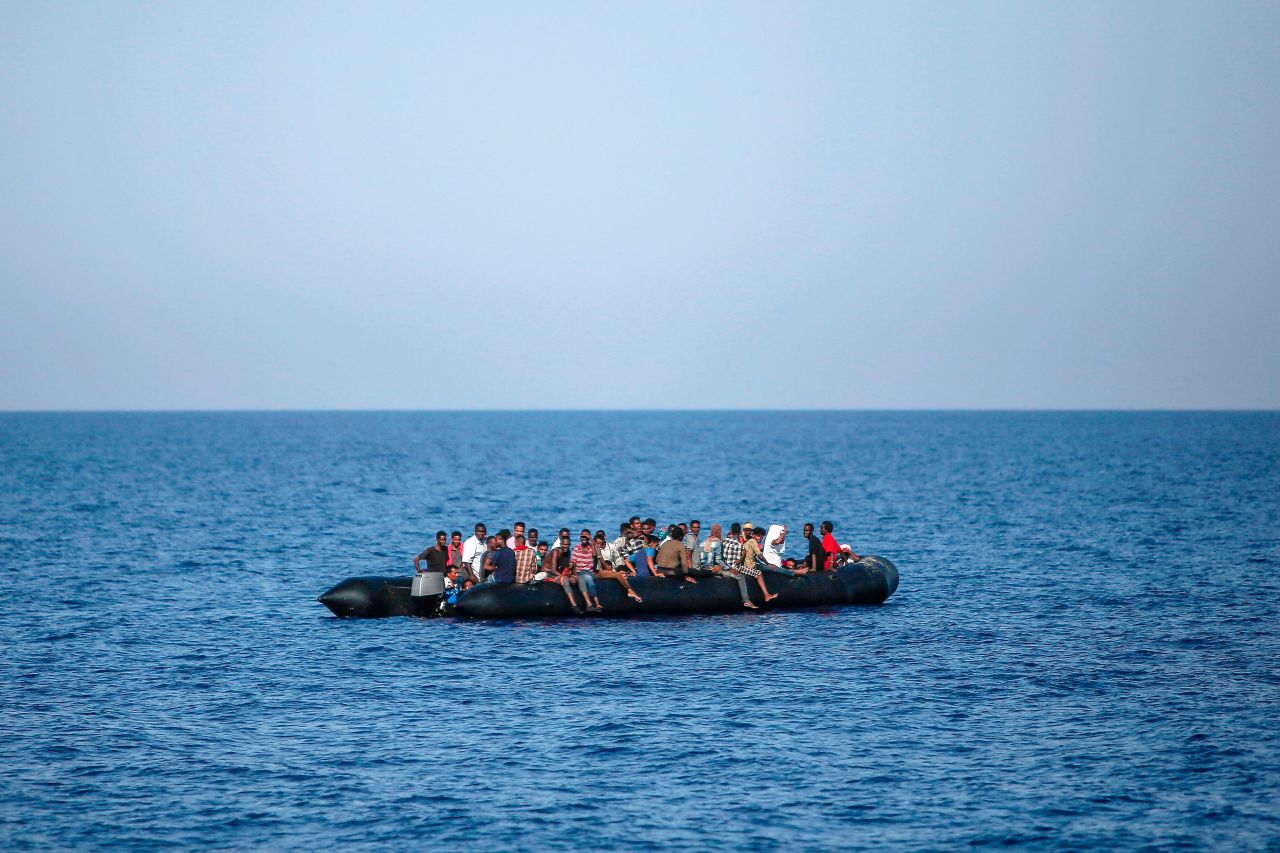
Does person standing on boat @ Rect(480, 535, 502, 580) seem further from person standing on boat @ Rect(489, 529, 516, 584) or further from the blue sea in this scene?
the blue sea

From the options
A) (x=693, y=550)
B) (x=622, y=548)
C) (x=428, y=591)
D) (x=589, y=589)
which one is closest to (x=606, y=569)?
(x=589, y=589)

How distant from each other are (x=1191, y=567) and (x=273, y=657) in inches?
1251

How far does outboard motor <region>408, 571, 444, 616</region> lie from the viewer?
32406mm

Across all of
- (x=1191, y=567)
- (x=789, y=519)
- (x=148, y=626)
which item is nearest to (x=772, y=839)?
(x=148, y=626)

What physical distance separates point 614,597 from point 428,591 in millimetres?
4615

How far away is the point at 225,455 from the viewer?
150500 millimetres

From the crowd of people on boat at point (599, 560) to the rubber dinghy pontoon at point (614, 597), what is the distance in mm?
180

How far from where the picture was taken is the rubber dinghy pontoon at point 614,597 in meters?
32.3

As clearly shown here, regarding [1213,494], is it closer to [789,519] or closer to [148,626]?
[789,519]

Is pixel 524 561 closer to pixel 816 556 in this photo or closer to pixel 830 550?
pixel 816 556

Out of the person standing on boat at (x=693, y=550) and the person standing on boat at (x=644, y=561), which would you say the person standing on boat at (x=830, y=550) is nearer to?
the person standing on boat at (x=693, y=550)

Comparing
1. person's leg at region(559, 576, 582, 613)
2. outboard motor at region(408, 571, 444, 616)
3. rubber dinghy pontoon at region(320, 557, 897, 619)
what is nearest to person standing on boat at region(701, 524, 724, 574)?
rubber dinghy pontoon at region(320, 557, 897, 619)

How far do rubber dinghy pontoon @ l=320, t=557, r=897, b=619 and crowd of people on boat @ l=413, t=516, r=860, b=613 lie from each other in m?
0.18

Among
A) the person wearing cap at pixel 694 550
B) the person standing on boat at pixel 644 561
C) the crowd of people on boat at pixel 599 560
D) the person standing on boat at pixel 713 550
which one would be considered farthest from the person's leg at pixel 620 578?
the person standing on boat at pixel 713 550
